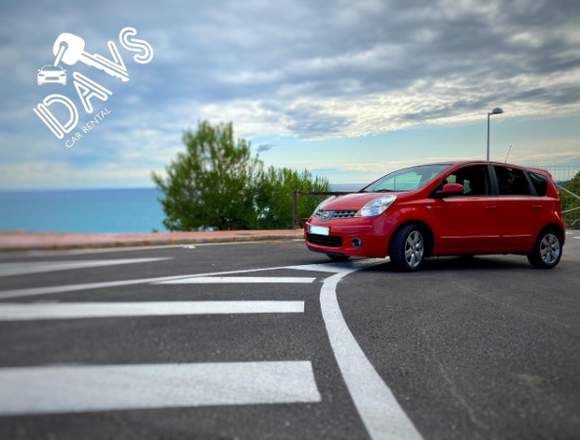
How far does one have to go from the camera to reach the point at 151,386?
1.64 metres

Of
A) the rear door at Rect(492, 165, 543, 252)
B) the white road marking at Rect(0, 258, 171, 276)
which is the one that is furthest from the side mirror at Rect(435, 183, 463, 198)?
the white road marking at Rect(0, 258, 171, 276)

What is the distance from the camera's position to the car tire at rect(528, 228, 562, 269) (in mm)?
8078

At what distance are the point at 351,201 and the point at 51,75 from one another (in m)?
6.18

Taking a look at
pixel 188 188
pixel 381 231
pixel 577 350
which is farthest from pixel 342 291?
pixel 188 188

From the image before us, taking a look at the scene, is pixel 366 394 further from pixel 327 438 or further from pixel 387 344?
pixel 387 344

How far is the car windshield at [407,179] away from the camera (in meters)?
7.44

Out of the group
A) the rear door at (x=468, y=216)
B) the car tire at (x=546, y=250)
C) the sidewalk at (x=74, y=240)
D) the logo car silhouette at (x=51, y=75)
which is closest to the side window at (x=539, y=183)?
the car tire at (x=546, y=250)

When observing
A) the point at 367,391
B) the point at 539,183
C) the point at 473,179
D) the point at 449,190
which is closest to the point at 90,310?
the point at 367,391

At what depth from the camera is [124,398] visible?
1405 millimetres

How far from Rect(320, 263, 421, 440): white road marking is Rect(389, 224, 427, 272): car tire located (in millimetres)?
3010

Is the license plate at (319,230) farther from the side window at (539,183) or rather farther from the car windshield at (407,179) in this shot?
the side window at (539,183)

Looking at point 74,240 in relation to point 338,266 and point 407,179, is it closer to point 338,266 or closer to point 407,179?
point 338,266

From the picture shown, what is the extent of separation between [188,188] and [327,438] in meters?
1.13

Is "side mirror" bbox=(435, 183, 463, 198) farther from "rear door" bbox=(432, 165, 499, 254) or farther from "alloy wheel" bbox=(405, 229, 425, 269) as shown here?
"alloy wheel" bbox=(405, 229, 425, 269)
